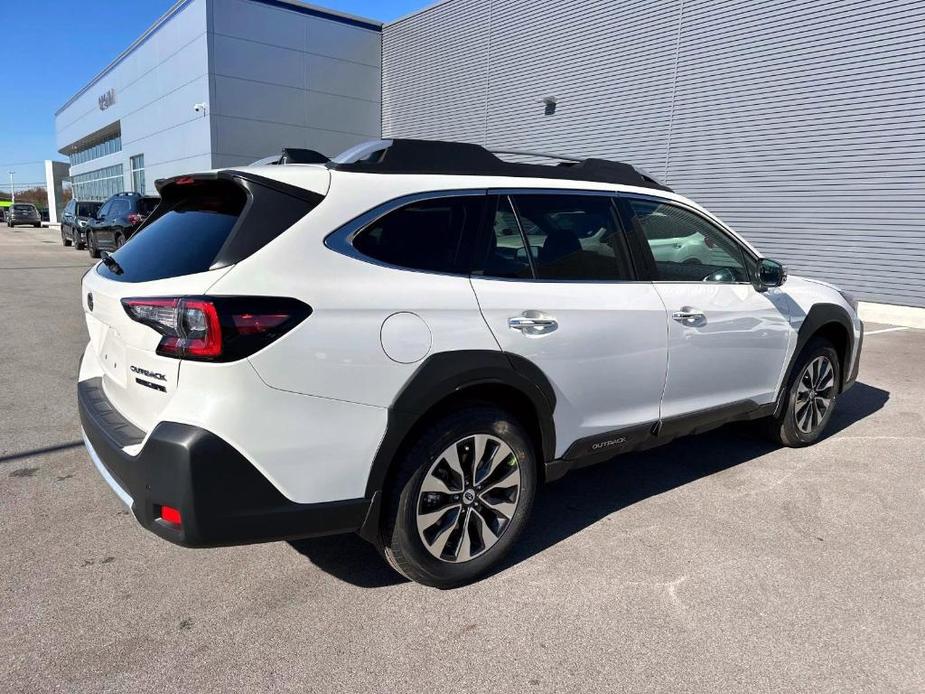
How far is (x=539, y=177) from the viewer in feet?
10.4

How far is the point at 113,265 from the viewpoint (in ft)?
9.74

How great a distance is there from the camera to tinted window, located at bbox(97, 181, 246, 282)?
2.43 meters

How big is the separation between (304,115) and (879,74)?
20668mm

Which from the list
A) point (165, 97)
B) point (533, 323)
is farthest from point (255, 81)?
point (533, 323)

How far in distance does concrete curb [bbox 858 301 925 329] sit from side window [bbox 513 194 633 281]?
9.90 m

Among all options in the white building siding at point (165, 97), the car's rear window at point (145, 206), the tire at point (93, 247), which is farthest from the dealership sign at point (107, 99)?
the car's rear window at point (145, 206)

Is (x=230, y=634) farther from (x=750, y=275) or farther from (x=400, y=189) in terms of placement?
(x=750, y=275)

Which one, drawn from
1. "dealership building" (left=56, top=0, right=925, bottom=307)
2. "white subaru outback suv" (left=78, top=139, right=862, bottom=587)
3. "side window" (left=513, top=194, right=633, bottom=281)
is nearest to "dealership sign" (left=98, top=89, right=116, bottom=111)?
"dealership building" (left=56, top=0, right=925, bottom=307)

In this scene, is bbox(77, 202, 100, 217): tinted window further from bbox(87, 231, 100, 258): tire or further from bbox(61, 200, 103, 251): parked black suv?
bbox(87, 231, 100, 258): tire

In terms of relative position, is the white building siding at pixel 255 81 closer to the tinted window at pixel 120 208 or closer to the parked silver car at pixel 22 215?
the tinted window at pixel 120 208

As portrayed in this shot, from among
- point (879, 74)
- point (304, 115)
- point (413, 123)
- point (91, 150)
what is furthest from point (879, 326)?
point (91, 150)

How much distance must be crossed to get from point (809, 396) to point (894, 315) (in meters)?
8.28

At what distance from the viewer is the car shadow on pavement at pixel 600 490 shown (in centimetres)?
305

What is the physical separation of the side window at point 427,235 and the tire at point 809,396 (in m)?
2.83
